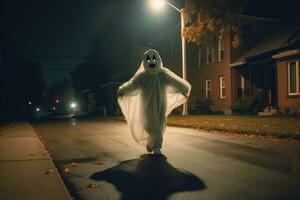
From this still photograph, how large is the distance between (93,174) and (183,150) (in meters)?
3.45

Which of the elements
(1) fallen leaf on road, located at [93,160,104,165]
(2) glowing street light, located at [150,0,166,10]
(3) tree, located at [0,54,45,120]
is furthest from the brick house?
(3) tree, located at [0,54,45,120]

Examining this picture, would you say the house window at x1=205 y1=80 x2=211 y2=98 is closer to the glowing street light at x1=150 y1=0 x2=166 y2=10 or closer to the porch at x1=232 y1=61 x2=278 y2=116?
the porch at x1=232 y1=61 x2=278 y2=116

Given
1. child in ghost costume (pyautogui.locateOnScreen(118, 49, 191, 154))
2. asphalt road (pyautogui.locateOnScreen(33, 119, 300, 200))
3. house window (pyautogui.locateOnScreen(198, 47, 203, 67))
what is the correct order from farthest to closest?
house window (pyautogui.locateOnScreen(198, 47, 203, 67)) → child in ghost costume (pyautogui.locateOnScreen(118, 49, 191, 154)) → asphalt road (pyautogui.locateOnScreen(33, 119, 300, 200))

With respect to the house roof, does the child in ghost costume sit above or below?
below

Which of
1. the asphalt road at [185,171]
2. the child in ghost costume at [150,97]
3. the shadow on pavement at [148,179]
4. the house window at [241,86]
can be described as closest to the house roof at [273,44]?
the house window at [241,86]

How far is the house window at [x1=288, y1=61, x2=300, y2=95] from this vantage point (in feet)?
77.5

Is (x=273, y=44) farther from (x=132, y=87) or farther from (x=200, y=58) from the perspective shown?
(x=132, y=87)

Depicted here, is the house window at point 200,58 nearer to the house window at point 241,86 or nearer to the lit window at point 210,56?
the lit window at point 210,56

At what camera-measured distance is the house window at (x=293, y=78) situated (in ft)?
77.5

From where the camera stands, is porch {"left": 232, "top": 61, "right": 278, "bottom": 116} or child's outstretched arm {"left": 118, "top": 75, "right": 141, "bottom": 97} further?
porch {"left": 232, "top": 61, "right": 278, "bottom": 116}

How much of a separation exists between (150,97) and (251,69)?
2153 centimetres

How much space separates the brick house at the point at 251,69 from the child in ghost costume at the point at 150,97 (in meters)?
14.6

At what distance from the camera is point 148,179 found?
6.55m

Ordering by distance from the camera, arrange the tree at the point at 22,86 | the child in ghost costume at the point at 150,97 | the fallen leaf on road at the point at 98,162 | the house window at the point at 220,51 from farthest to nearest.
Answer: the tree at the point at 22,86, the house window at the point at 220,51, the child in ghost costume at the point at 150,97, the fallen leaf on road at the point at 98,162
